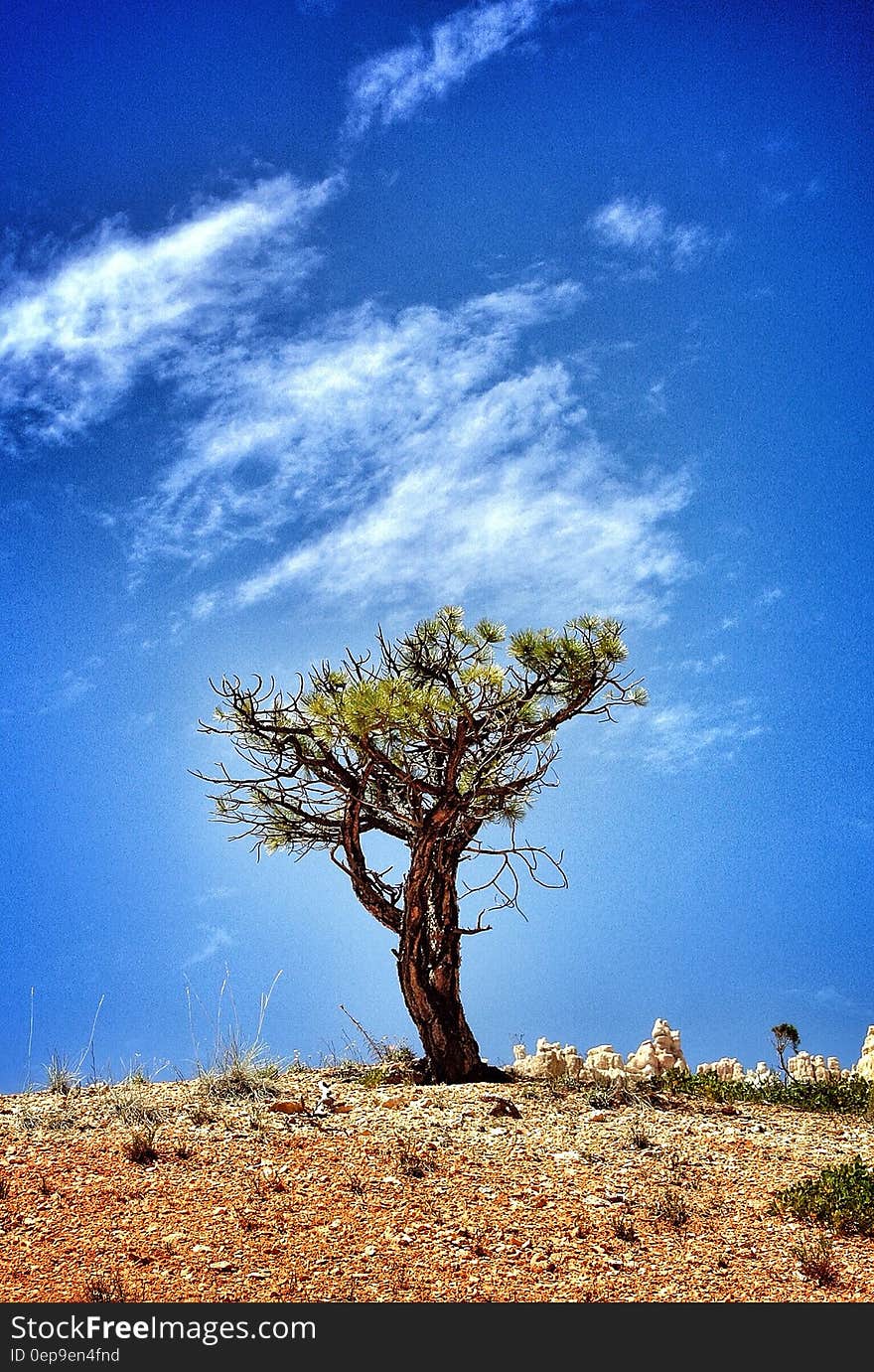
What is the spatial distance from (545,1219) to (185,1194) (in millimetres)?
2567

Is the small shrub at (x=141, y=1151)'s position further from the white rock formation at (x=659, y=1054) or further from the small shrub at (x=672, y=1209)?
the white rock formation at (x=659, y=1054)

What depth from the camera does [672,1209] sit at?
7348 mm

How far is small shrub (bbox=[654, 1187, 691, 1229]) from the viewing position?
23.7ft

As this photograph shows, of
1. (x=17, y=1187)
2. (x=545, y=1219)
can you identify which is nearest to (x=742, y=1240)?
(x=545, y=1219)

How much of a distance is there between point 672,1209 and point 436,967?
15.6 feet

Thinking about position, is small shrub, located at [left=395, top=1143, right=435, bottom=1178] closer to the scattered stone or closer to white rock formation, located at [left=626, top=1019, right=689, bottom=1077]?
the scattered stone

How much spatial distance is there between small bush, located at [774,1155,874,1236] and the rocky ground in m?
0.16

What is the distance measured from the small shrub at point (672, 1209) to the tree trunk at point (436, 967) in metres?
4.08

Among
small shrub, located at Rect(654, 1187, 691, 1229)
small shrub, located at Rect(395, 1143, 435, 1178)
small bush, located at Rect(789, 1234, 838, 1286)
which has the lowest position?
small bush, located at Rect(789, 1234, 838, 1286)

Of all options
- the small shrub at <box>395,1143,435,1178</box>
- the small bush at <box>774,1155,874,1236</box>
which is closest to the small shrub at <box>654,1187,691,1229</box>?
the small bush at <box>774,1155,874,1236</box>

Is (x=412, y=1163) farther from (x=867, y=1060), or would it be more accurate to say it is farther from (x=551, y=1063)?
(x=867, y=1060)

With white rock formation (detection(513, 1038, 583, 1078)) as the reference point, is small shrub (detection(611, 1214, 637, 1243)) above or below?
below

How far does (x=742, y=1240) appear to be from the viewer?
7020mm
